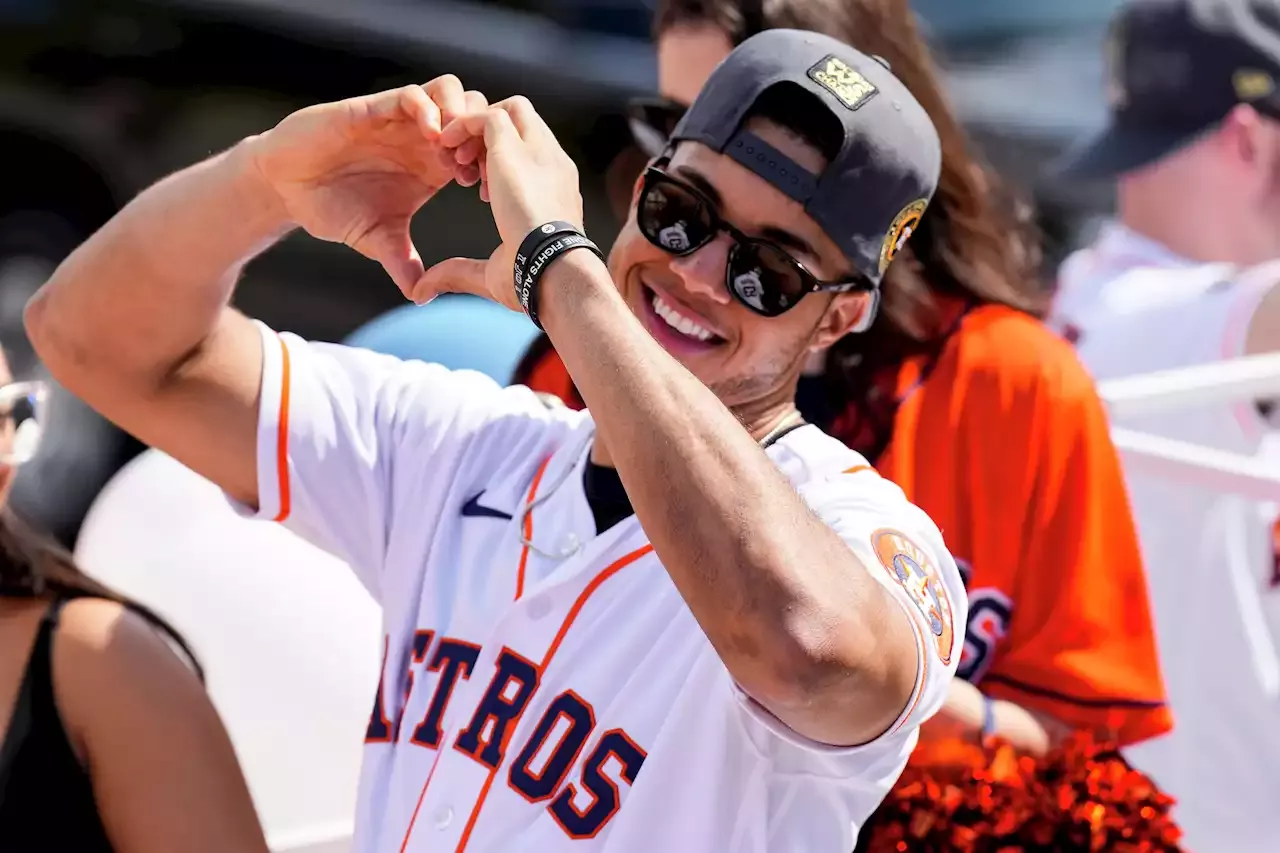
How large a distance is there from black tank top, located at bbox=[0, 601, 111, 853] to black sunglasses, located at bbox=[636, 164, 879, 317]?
859mm

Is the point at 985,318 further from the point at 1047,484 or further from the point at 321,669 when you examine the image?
the point at 321,669

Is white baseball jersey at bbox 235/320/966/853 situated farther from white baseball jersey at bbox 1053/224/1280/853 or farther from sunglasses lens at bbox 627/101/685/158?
white baseball jersey at bbox 1053/224/1280/853

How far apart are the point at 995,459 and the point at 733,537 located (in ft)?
2.79

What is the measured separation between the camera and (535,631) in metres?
1.73

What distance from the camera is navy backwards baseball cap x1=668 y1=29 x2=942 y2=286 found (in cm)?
177

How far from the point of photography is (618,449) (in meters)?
1.44

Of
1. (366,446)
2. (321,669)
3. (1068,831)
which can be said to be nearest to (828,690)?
(1068,831)

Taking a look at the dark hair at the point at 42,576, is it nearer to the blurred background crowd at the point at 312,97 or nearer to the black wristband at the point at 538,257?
the black wristband at the point at 538,257

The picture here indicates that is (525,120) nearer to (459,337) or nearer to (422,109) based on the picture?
(422,109)

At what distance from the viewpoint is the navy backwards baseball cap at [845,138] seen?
1769mm

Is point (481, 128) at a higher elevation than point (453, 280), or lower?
higher

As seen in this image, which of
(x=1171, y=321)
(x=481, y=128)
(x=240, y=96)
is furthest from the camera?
(x=240, y=96)

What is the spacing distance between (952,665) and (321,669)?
4.31ft

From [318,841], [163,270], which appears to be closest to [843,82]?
[163,270]
